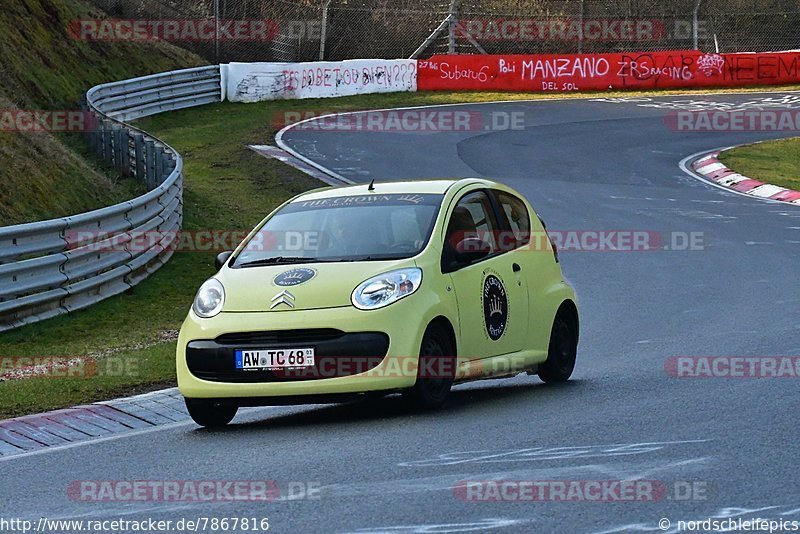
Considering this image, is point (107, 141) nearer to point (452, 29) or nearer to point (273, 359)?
point (273, 359)

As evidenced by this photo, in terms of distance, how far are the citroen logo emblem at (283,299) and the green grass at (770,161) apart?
18.4m

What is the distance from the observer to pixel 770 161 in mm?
28844

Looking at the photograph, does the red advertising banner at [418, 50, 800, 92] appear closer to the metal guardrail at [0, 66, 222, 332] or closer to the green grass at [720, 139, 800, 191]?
the green grass at [720, 139, 800, 191]

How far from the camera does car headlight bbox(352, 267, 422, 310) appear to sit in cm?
852

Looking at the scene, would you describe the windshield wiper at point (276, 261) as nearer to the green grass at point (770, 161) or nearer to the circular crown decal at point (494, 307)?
the circular crown decal at point (494, 307)

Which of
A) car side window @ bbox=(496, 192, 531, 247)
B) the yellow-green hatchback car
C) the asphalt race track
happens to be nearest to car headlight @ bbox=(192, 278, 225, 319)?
the yellow-green hatchback car

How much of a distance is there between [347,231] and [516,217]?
1582 millimetres

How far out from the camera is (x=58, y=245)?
13.7m

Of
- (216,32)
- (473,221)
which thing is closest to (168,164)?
(473,221)

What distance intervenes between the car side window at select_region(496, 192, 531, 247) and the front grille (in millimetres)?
2199

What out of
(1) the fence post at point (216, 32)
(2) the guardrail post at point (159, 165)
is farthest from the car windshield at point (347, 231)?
(1) the fence post at point (216, 32)

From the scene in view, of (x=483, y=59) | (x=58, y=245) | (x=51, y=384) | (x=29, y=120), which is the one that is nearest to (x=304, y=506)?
(x=51, y=384)

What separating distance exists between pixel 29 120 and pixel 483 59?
891 inches

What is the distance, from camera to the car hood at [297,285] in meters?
8.55
